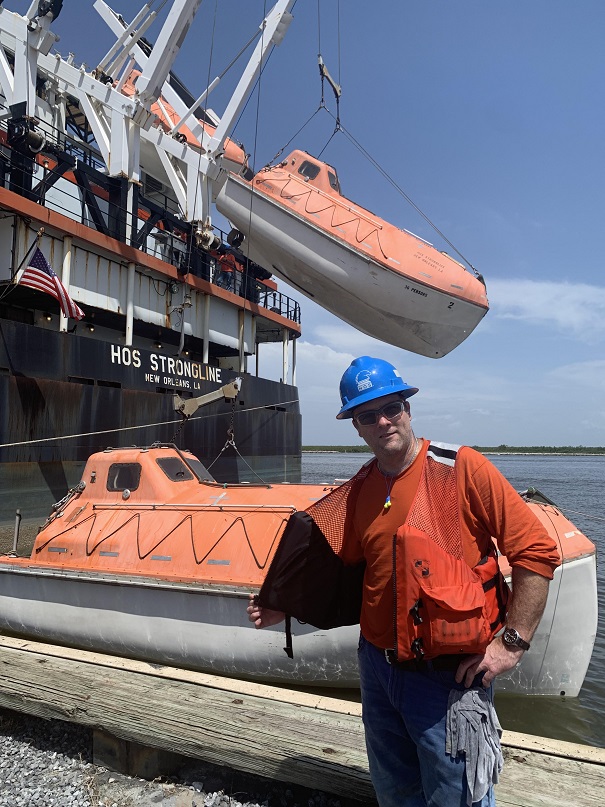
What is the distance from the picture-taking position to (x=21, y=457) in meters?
10.7

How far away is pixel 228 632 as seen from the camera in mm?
4996

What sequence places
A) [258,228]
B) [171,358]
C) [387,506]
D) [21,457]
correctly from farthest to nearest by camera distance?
1. [258,228]
2. [171,358]
3. [21,457]
4. [387,506]

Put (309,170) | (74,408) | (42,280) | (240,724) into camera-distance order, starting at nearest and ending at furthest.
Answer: (240,724)
(42,280)
(74,408)
(309,170)

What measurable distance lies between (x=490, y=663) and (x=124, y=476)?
218 inches

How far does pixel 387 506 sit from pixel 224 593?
3.52 metres

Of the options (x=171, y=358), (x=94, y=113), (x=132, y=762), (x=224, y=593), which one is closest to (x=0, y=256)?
(x=171, y=358)

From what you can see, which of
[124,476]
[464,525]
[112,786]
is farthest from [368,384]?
[124,476]

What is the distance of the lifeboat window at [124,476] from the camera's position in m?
6.35

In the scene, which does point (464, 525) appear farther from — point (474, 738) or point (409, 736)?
point (409, 736)

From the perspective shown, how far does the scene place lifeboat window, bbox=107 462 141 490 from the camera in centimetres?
635

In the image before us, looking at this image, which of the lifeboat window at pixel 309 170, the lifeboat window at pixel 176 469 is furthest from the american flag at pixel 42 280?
the lifeboat window at pixel 309 170

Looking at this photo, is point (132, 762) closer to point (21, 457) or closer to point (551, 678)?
point (551, 678)

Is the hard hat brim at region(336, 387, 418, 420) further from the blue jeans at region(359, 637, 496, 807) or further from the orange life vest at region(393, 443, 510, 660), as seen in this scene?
the blue jeans at region(359, 637, 496, 807)

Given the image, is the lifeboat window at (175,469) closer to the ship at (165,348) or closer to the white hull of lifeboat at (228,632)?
the ship at (165,348)
